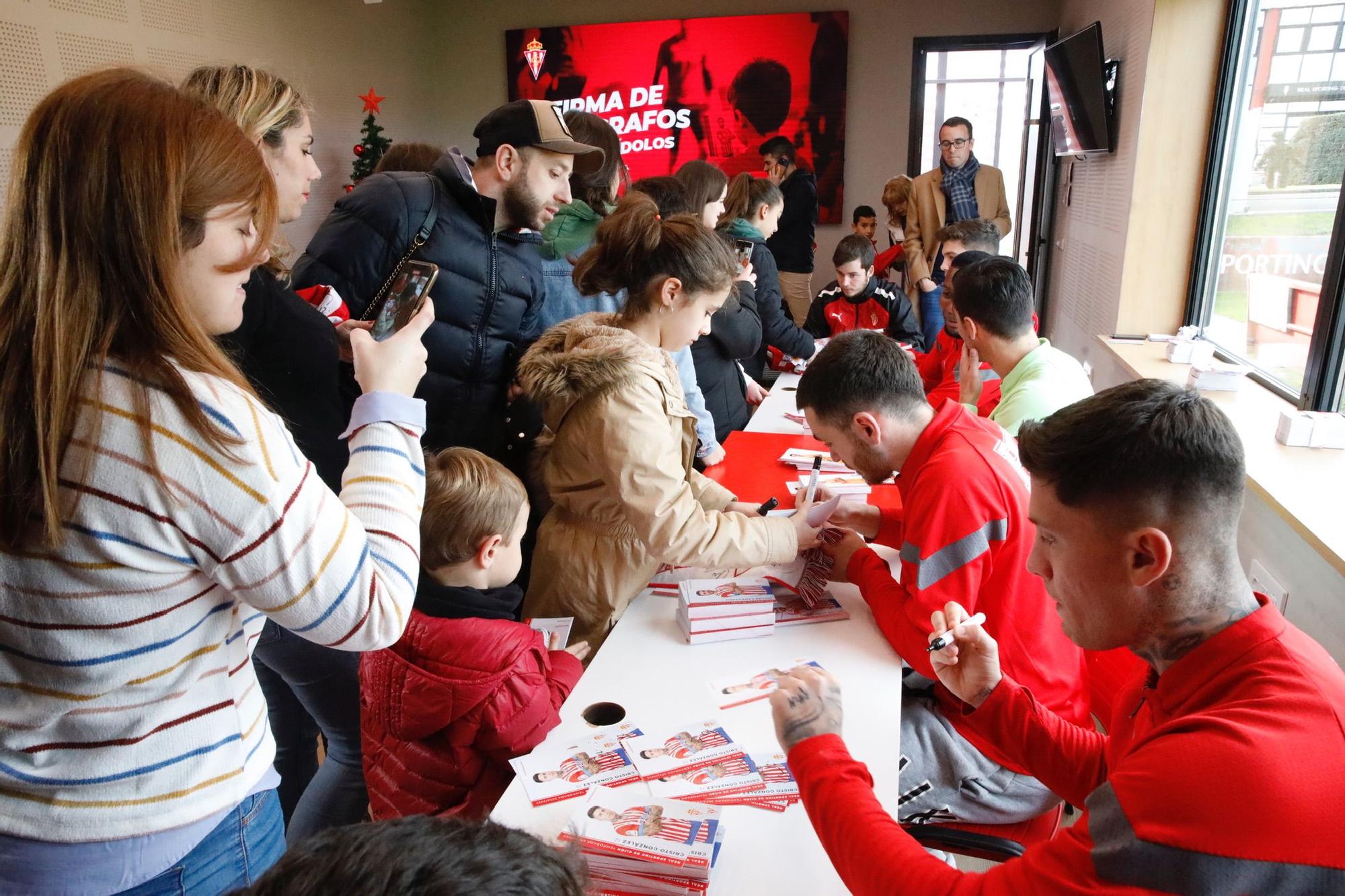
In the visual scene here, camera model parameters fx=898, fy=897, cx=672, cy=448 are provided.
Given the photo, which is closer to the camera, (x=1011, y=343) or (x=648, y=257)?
(x=648, y=257)

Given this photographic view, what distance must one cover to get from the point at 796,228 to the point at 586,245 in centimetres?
401

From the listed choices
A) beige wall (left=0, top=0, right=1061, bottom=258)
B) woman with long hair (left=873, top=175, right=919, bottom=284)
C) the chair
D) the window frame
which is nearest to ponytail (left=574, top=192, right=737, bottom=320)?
the chair

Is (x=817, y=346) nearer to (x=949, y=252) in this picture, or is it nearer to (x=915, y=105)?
(x=949, y=252)

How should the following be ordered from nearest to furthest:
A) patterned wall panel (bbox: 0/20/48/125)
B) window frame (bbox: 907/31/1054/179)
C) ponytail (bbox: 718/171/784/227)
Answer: patterned wall panel (bbox: 0/20/48/125)
ponytail (bbox: 718/171/784/227)
window frame (bbox: 907/31/1054/179)

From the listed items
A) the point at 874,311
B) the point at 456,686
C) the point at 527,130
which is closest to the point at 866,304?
the point at 874,311

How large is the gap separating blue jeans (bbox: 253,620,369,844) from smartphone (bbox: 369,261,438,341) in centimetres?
67

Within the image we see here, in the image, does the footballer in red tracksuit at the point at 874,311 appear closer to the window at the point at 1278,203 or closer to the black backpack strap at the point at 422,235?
the window at the point at 1278,203

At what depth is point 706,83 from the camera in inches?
315

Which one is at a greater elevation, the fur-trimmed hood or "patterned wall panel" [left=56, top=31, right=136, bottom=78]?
"patterned wall panel" [left=56, top=31, right=136, bottom=78]

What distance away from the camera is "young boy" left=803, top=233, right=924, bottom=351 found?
200 inches

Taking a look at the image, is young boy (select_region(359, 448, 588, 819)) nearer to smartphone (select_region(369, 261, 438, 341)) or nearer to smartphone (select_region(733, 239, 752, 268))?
smartphone (select_region(369, 261, 438, 341))

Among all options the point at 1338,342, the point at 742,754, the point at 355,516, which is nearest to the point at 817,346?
the point at 1338,342

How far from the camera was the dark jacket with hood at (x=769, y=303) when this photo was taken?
4.38 metres

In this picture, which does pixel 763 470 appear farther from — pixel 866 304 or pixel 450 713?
pixel 866 304
